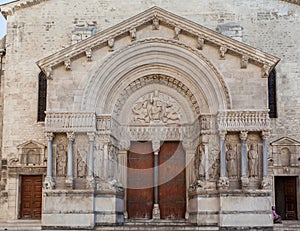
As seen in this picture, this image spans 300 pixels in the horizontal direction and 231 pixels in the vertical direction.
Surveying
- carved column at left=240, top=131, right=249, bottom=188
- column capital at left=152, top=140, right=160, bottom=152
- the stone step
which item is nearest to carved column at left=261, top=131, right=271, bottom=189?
carved column at left=240, top=131, right=249, bottom=188

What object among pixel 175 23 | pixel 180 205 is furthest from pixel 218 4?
pixel 180 205

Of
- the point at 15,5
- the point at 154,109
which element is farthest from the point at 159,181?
→ the point at 15,5

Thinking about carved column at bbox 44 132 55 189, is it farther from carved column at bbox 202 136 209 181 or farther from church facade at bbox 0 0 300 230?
carved column at bbox 202 136 209 181

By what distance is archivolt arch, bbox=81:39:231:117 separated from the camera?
17094 mm

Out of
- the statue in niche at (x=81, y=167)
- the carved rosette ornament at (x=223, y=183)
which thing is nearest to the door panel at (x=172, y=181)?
the carved rosette ornament at (x=223, y=183)

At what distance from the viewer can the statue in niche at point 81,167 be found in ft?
55.6

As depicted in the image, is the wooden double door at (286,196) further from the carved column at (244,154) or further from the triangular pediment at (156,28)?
the triangular pediment at (156,28)

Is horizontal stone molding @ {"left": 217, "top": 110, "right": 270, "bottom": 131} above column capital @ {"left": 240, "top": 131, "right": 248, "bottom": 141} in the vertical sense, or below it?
above

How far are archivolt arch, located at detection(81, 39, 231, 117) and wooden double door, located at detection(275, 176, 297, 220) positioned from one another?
5419 millimetres

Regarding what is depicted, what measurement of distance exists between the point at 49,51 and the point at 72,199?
7.44 meters

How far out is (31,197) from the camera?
20812mm

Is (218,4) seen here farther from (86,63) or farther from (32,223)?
(32,223)

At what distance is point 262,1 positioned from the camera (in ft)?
69.5

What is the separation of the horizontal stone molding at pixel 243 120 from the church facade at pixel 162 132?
0.10 feet
